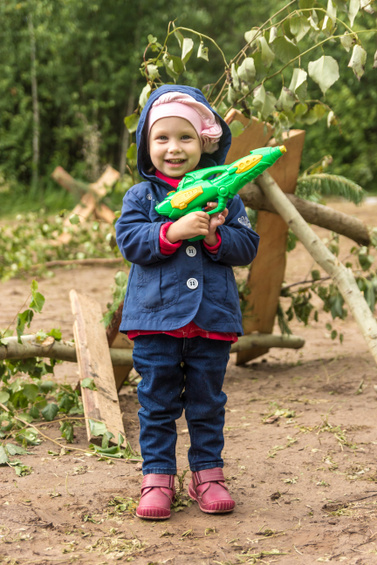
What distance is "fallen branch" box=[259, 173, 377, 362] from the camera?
2.47 meters

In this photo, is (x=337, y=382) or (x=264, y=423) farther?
(x=337, y=382)

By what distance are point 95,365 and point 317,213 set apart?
1306 mm

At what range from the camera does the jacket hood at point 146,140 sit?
77.2 inches

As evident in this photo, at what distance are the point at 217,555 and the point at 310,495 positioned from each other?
51 centimetres

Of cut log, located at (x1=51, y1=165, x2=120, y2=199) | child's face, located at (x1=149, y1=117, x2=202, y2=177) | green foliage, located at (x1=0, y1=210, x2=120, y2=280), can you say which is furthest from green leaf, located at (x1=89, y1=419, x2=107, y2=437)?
cut log, located at (x1=51, y1=165, x2=120, y2=199)

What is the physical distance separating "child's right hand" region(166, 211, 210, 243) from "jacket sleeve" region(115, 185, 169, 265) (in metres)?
0.06

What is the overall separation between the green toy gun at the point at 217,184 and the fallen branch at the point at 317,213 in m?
0.94

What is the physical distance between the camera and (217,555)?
64.5 inches

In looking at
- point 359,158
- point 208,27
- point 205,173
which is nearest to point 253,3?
point 208,27

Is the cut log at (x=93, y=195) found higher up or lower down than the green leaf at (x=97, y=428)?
higher up

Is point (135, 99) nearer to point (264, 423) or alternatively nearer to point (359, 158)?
point (359, 158)

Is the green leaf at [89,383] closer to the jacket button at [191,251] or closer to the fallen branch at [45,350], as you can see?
the fallen branch at [45,350]

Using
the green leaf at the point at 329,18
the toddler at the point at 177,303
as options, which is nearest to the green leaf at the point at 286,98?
A: the green leaf at the point at 329,18

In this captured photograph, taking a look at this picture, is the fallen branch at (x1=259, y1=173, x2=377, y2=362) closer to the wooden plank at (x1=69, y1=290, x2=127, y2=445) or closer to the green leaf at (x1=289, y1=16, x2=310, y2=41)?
the green leaf at (x1=289, y1=16, x2=310, y2=41)
